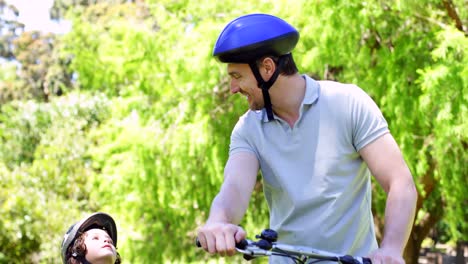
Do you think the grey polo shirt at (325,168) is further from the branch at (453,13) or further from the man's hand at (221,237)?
the branch at (453,13)

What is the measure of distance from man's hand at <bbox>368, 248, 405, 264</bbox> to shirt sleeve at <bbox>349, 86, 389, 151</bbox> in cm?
41

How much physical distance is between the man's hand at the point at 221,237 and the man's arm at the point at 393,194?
40 cm

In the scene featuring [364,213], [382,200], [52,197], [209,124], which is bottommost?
[52,197]

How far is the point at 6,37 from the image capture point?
42688 millimetres

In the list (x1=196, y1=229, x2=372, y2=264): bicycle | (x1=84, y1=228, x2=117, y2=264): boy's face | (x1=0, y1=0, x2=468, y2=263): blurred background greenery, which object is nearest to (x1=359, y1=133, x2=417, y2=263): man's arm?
(x1=196, y1=229, x2=372, y2=264): bicycle

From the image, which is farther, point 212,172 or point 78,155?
point 78,155

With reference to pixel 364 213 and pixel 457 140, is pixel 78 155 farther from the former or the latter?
pixel 364 213

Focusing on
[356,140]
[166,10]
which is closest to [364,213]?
[356,140]

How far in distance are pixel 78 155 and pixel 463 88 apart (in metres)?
12.5

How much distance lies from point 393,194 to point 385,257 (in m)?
0.26

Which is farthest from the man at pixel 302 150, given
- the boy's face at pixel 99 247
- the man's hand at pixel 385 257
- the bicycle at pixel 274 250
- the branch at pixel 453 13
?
the branch at pixel 453 13

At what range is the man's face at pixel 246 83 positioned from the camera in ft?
9.73

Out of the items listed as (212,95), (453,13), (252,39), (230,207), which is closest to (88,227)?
(230,207)

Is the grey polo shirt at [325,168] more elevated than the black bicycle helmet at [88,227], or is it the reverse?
the grey polo shirt at [325,168]
